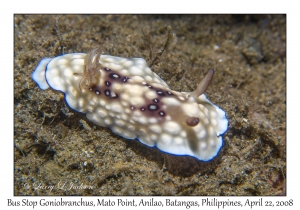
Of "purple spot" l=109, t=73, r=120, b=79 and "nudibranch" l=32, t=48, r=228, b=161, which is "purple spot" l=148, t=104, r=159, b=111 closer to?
"nudibranch" l=32, t=48, r=228, b=161

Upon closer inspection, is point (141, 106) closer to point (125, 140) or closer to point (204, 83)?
point (125, 140)

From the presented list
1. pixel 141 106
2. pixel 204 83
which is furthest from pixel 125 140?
pixel 204 83

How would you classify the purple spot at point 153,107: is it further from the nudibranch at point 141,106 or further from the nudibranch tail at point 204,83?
the nudibranch tail at point 204,83

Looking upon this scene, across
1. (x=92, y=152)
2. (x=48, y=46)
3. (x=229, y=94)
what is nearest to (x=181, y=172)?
(x=92, y=152)

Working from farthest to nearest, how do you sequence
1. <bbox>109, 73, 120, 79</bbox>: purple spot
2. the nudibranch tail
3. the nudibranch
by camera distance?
1. <bbox>109, 73, 120, 79</bbox>: purple spot
2. the nudibranch
3. the nudibranch tail

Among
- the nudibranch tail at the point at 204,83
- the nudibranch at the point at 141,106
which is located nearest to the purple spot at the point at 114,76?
the nudibranch at the point at 141,106

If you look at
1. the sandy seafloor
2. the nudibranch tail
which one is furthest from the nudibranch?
the sandy seafloor
